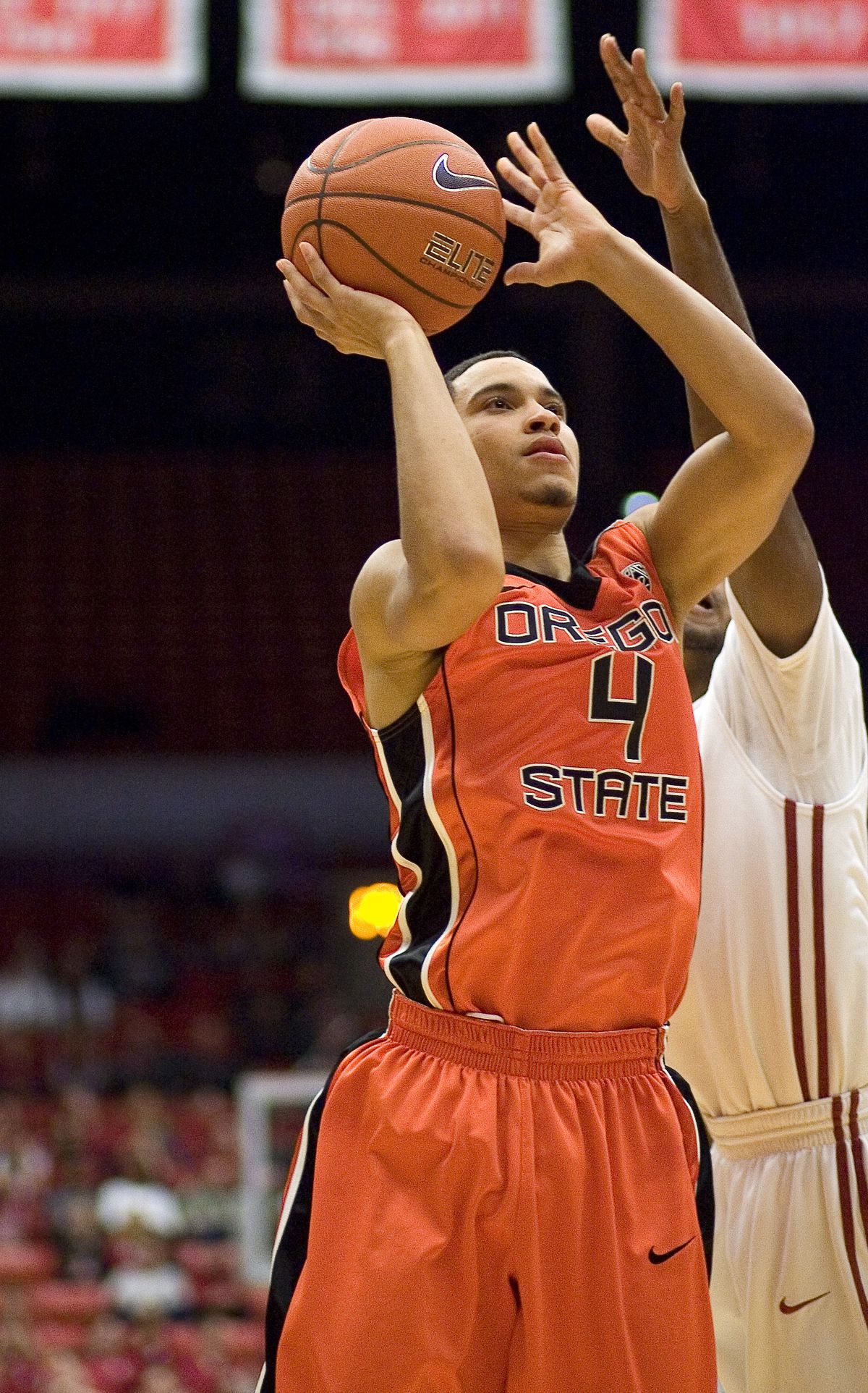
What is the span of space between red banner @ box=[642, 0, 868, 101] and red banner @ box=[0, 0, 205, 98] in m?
2.42

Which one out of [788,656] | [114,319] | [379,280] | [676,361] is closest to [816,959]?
[788,656]

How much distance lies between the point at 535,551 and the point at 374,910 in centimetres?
70

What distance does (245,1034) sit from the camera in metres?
13.8

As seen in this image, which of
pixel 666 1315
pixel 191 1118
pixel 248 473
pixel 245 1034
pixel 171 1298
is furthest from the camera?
pixel 248 473

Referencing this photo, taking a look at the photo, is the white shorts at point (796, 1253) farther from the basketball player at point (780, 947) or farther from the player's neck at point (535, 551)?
the player's neck at point (535, 551)

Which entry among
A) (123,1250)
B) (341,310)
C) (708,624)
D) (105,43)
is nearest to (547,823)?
(341,310)

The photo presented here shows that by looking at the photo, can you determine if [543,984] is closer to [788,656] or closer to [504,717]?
[504,717]

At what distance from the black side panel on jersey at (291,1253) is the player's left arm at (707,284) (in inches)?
45.4

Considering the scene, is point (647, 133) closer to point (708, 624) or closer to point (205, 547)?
point (708, 624)

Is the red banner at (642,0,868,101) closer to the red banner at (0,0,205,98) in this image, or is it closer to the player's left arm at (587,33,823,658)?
the red banner at (0,0,205,98)

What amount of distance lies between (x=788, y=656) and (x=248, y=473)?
53.2ft

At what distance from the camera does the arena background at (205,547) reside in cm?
1252

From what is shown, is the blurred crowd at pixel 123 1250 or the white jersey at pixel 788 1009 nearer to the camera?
the white jersey at pixel 788 1009

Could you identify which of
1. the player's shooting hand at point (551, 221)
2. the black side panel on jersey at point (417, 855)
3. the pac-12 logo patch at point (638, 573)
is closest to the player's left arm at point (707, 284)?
the player's shooting hand at point (551, 221)
